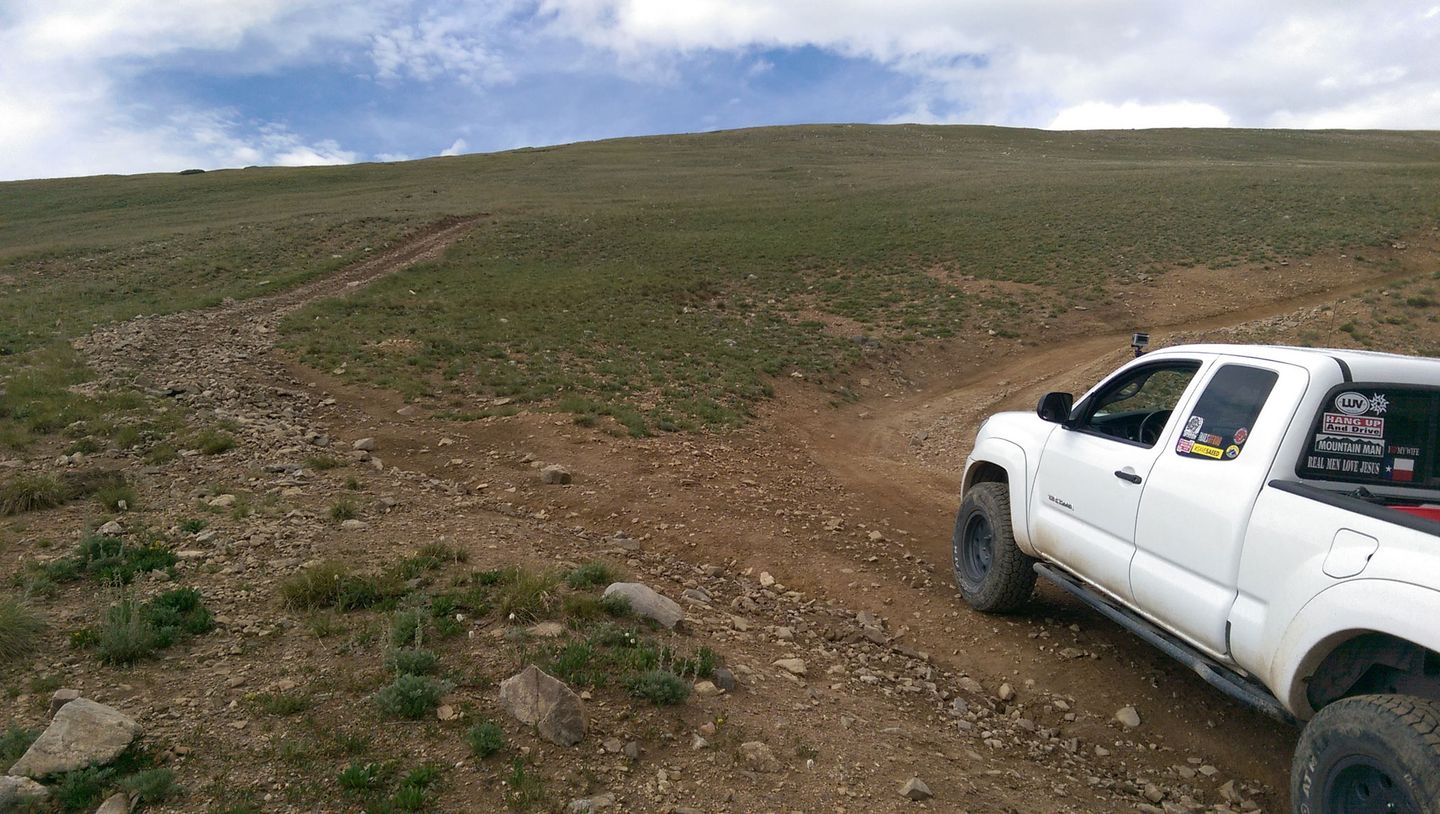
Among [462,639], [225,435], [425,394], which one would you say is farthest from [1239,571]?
[425,394]

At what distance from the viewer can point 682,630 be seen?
513cm

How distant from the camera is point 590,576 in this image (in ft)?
18.5

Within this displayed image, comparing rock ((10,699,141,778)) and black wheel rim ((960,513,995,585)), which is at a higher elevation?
rock ((10,699,141,778))

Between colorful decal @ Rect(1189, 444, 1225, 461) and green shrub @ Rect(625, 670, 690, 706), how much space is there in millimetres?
2979

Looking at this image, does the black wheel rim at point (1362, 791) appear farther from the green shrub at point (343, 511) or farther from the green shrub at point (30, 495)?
the green shrub at point (30, 495)

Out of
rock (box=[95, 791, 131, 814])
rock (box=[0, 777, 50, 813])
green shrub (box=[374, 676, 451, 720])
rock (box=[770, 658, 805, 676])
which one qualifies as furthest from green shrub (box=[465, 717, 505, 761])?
rock (box=[770, 658, 805, 676])

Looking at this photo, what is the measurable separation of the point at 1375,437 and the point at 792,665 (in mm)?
3312

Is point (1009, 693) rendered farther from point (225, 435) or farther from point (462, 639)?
point (225, 435)

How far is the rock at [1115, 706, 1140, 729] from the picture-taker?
15.4 ft

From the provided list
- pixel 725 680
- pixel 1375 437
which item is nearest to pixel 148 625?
pixel 725 680

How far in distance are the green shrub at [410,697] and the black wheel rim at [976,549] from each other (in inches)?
160

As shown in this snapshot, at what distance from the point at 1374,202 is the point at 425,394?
35159 mm

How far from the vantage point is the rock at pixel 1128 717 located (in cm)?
470

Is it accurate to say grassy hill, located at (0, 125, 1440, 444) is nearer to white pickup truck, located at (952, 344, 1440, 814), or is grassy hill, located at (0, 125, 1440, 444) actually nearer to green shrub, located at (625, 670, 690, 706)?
green shrub, located at (625, 670, 690, 706)
